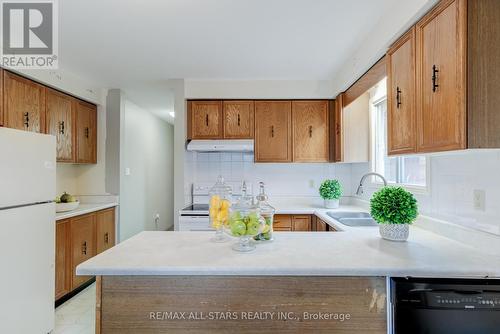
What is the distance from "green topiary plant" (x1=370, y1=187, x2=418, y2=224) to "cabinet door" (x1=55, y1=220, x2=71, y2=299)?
2761 millimetres

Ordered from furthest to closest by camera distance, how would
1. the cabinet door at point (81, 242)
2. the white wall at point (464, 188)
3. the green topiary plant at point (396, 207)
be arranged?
1. the cabinet door at point (81, 242)
2. the green topiary plant at point (396, 207)
3. the white wall at point (464, 188)

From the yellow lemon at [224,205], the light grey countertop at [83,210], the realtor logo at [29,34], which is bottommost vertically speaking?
the light grey countertop at [83,210]

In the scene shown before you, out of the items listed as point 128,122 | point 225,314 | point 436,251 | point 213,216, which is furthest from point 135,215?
point 436,251

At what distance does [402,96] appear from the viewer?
1658mm

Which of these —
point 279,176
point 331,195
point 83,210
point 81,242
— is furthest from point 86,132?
point 331,195

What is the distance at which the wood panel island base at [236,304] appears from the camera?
1.16 m

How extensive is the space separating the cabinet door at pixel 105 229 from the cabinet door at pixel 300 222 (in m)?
2.26

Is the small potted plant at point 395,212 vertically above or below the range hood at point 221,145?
below

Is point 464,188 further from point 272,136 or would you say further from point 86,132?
point 86,132

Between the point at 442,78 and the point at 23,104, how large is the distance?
316 centimetres

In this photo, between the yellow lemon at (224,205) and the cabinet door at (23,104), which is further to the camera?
the cabinet door at (23,104)

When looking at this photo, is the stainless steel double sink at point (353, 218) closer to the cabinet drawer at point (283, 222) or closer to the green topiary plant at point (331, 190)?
the green topiary plant at point (331, 190)

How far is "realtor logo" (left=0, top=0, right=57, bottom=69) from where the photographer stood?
1.83m

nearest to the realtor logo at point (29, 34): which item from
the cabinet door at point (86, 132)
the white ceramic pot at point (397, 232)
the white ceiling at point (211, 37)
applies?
the white ceiling at point (211, 37)
